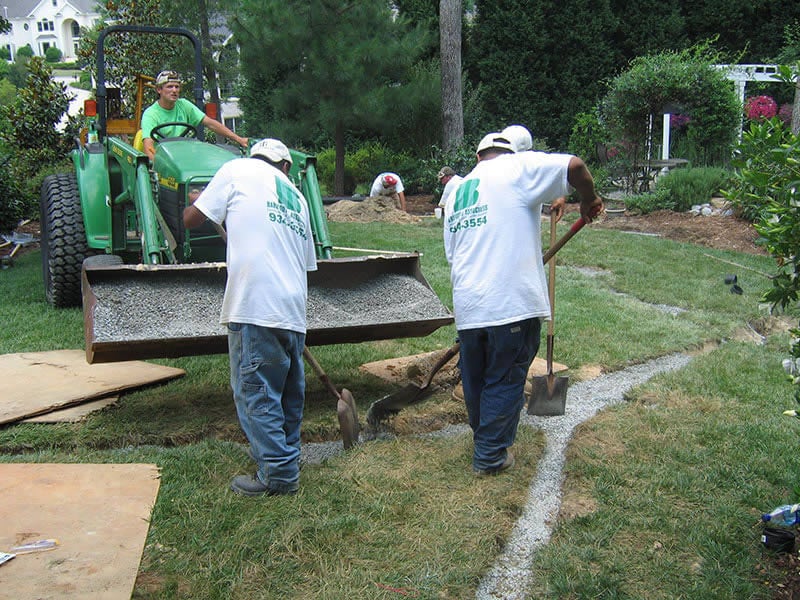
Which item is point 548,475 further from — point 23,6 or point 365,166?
point 23,6

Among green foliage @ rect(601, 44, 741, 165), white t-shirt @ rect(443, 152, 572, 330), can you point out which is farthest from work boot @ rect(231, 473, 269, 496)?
green foliage @ rect(601, 44, 741, 165)

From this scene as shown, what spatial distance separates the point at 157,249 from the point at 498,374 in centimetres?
261

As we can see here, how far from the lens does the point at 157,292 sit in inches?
187

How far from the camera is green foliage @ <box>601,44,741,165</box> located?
1416 centimetres

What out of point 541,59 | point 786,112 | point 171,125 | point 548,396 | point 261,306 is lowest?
point 548,396

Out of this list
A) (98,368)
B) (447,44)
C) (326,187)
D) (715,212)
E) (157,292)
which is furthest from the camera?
(326,187)

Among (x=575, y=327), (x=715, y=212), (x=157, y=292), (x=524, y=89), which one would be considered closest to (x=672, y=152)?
(x=715, y=212)

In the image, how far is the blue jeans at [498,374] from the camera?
385 cm

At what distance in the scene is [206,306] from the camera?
189 inches

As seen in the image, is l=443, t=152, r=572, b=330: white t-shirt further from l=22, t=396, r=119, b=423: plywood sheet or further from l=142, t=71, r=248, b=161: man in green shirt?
l=142, t=71, r=248, b=161: man in green shirt

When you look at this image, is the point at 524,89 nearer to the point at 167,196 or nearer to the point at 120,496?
the point at 167,196

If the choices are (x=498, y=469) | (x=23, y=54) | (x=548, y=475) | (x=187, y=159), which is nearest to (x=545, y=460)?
(x=548, y=475)

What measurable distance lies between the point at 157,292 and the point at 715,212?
33.5ft

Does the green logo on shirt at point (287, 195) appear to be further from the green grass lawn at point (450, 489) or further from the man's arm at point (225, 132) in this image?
the man's arm at point (225, 132)
